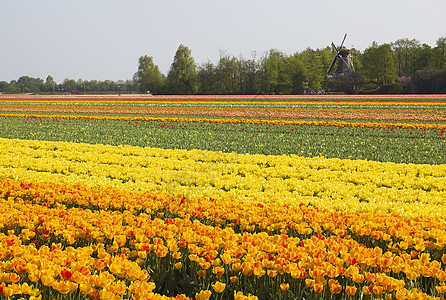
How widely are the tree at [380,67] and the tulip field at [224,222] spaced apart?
6185cm

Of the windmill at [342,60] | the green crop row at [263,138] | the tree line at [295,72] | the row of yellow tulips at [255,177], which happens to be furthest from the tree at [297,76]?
the row of yellow tulips at [255,177]

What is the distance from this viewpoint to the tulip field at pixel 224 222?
10.9 feet

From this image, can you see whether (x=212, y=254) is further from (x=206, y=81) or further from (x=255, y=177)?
(x=206, y=81)

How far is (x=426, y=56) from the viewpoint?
256ft

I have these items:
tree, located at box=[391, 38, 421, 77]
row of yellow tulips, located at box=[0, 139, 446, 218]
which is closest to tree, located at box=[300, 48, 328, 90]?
tree, located at box=[391, 38, 421, 77]

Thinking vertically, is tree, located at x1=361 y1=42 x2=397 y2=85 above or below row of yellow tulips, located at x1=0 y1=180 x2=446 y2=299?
above

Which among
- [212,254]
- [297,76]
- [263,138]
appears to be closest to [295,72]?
[297,76]

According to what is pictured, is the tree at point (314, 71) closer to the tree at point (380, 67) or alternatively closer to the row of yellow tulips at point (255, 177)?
the tree at point (380, 67)

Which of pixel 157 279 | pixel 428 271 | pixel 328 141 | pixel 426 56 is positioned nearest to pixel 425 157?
pixel 328 141

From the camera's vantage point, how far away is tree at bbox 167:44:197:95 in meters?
79.6

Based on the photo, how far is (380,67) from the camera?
240 ft

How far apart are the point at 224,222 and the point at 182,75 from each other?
7750 centimetres

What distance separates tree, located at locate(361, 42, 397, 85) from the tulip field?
61.8 meters

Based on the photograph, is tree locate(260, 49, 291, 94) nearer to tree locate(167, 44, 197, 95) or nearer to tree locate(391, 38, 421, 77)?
tree locate(167, 44, 197, 95)
